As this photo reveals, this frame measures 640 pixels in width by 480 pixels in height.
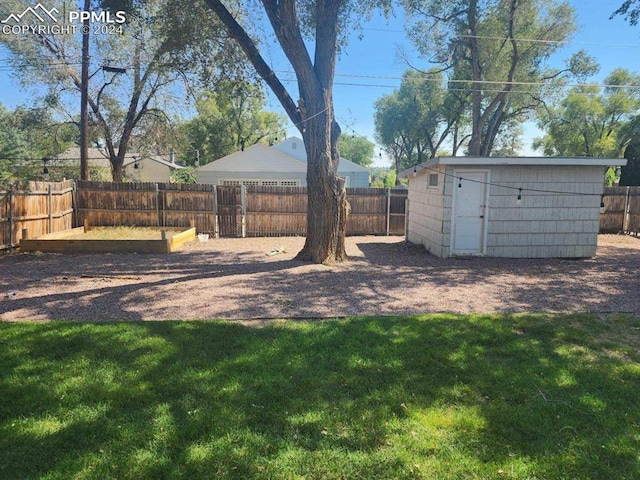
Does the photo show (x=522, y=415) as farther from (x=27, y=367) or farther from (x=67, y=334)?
(x=67, y=334)

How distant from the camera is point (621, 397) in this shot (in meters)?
3.01

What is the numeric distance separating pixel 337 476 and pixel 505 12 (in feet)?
66.4

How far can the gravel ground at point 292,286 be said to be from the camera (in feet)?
17.0

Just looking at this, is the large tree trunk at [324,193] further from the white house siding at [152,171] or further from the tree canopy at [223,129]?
the white house siding at [152,171]

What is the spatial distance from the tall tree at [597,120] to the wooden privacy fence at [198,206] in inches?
998

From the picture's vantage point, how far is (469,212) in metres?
9.45

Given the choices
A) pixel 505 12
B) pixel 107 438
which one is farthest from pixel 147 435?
pixel 505 12

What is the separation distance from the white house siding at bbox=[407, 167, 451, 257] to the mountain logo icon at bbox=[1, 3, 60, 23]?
15.4m

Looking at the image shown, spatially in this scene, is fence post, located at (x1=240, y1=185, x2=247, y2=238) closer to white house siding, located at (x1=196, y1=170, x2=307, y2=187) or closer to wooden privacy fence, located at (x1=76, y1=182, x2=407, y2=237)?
wooden privacy fence, located at (x1=76, y1=182, x2=407, y2=237)

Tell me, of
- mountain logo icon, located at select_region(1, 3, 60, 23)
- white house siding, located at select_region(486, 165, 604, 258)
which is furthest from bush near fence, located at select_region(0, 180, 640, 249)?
mountain logo icon, located at select_region(1, 3, 60, 23)

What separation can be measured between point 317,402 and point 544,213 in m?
8.73

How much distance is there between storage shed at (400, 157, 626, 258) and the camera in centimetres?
931

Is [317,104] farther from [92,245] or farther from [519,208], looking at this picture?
[92,245]

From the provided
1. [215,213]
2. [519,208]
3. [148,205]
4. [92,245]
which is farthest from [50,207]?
[519,208]
